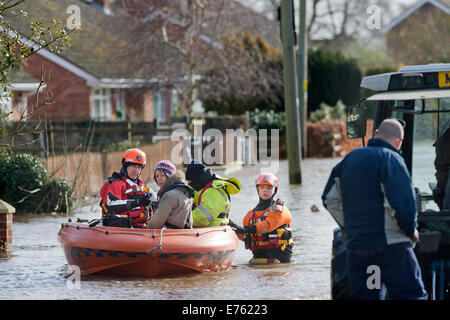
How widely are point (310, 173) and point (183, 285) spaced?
16644mm

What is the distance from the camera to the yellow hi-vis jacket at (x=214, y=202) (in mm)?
11164

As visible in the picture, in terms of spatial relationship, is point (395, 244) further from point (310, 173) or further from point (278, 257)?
point (310, 173)

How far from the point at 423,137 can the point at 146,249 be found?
3.55 m

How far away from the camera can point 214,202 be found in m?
11.3

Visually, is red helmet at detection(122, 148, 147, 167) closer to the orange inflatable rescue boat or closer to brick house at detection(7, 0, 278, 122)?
the orange inflatable rescue boat

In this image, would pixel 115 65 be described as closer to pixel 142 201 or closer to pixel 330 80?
pixel 330 80

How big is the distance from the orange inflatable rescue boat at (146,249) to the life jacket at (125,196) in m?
0.45

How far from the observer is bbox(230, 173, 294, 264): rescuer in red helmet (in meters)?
11.3

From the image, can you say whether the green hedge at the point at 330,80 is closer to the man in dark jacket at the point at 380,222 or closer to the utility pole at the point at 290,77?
the utility pole at the point at 290,77

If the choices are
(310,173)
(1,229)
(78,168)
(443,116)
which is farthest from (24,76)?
(443,116)

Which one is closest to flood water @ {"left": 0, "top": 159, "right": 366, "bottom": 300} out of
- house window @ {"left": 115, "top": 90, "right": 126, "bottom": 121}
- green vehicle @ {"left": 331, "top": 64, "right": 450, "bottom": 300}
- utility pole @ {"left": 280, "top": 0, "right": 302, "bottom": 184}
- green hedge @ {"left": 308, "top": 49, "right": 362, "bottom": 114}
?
green vehicle @ {"left": 331, "top": 64, "right": 450, "bottom": 300}

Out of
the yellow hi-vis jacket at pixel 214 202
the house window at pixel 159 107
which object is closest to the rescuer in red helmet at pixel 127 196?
the yellow hi-vis jacket at pixel 214 202

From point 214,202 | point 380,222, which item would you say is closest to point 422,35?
point 214,202

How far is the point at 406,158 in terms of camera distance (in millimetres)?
8586
